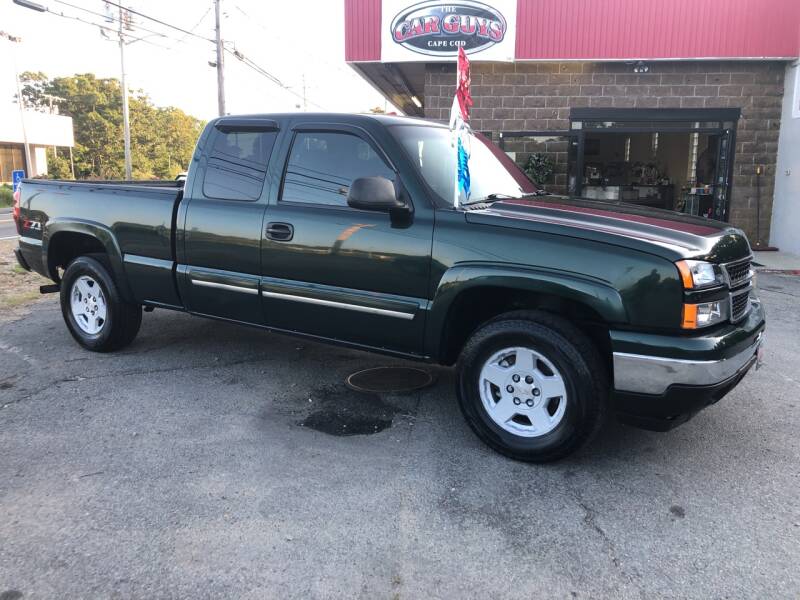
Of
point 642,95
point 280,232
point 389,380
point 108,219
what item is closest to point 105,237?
point 108,219

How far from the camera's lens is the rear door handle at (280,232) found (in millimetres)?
4266

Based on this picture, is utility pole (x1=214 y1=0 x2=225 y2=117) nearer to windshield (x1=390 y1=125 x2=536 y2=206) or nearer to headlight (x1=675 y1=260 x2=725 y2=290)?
windshield (x1=390 y1=125 x2=536 y2=206)

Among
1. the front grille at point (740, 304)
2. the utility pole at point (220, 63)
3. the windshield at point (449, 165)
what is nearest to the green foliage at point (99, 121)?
the utility pole at point (220, 63)

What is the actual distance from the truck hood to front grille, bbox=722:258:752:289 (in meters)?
0.04

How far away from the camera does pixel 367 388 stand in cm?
482

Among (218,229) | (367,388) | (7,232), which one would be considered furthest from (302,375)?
(7,232)

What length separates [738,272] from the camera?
3.61 m

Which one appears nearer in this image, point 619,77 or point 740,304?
point 740,304

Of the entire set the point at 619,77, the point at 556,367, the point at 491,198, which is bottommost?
the point at 556,367

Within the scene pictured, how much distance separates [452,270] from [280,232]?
1302 millimetres

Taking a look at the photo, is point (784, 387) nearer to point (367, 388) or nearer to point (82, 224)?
point (367, 388)

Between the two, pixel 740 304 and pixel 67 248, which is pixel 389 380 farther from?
pixel 67 248

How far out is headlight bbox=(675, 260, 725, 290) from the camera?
10.2 ft

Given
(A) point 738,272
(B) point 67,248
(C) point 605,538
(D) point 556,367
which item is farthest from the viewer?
(B) point 67,248
